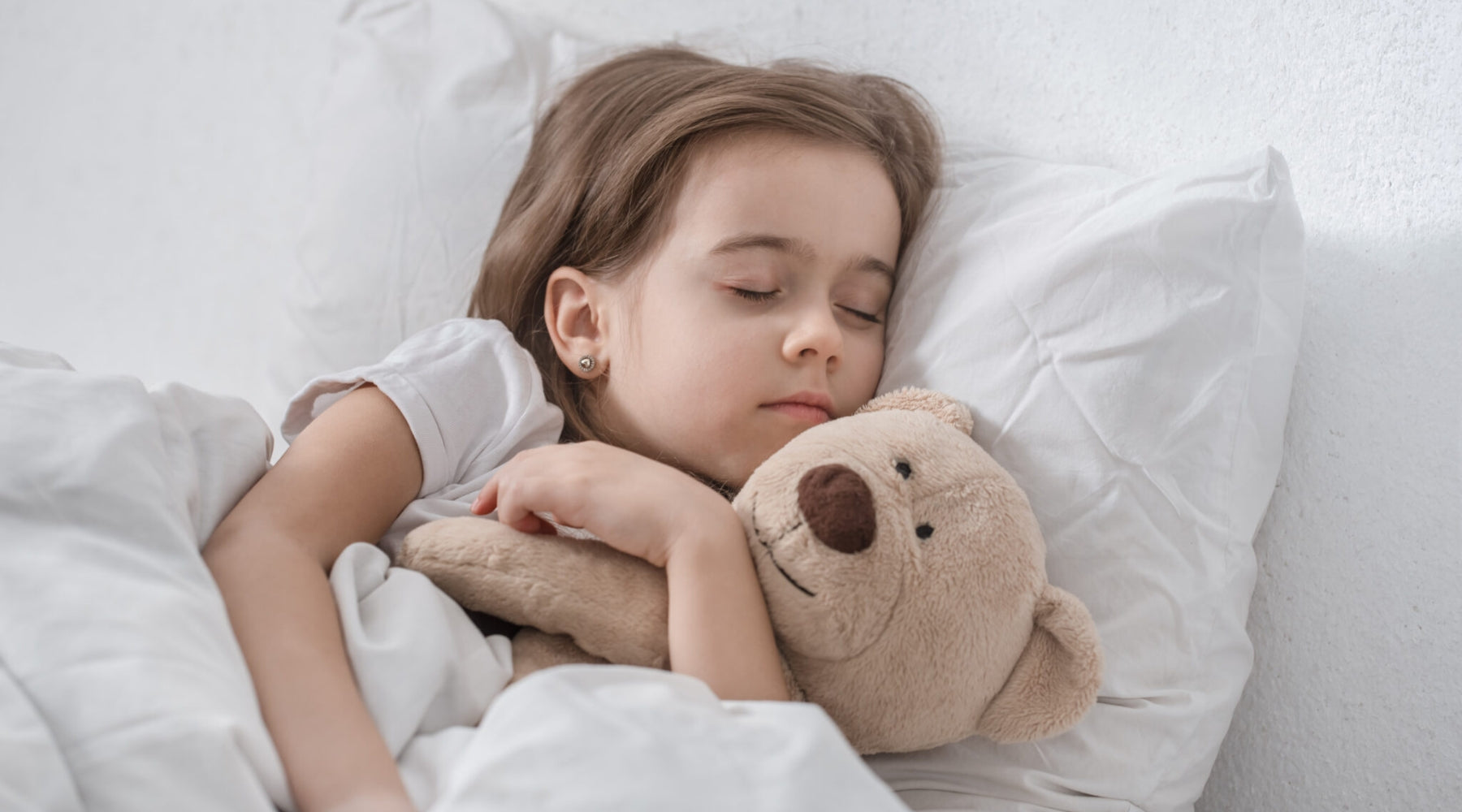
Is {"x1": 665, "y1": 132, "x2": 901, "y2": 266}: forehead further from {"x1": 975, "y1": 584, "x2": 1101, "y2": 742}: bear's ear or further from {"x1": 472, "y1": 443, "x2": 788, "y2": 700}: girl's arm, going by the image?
{"x1": 975, "y1": 584, "x2": 1101, "y2": 742}: bear's ear

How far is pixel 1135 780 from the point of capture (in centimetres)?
77

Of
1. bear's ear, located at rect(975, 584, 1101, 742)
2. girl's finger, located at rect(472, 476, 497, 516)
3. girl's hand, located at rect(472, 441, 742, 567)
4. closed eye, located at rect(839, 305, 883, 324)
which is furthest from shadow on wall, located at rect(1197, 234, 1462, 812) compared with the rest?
girl's finger, located at rect(472, 476, 497, 516)

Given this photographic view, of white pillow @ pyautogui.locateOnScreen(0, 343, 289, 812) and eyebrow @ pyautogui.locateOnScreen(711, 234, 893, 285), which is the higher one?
eyebrow @ pyautogui.locateOnScreen(711, 234, 893, 285)

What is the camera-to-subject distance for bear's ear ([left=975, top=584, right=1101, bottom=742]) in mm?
660

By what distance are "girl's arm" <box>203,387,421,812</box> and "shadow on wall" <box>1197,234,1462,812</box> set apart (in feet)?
2.13

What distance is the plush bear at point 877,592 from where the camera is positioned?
65 centimetres

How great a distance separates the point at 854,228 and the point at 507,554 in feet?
1.49

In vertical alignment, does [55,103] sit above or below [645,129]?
below

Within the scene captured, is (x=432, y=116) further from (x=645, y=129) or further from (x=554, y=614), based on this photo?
(x=554, y=614)

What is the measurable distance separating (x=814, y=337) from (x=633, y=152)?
278 mm

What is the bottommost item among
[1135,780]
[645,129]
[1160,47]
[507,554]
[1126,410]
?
[1135,780]

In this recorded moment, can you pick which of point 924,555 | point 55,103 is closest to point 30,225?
point 55,103

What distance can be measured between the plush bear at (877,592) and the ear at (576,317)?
34cm

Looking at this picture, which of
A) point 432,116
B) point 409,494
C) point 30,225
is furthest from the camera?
point 30,225
